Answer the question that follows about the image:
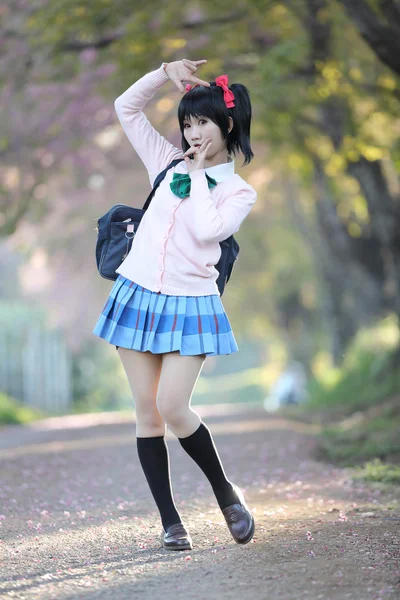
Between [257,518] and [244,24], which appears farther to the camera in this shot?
[244,24]

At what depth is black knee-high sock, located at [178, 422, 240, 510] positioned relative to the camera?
159 inches

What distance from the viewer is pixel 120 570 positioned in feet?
11.9

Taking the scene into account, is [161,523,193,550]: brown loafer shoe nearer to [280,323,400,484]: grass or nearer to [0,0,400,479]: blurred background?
[280,323,400,484]: grass

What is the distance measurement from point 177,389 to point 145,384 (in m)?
0.22

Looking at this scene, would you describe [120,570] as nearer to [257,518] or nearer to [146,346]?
[146,346]

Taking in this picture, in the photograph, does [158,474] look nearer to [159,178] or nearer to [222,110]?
[159,178]

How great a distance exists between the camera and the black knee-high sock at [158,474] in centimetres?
411

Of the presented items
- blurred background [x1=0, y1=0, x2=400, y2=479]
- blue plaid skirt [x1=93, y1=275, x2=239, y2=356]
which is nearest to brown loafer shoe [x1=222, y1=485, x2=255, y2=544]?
blue plaid skirt [x1=93, y1=275, x2=239, y2=356]

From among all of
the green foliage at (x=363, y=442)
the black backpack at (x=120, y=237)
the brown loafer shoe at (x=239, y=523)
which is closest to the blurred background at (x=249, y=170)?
the green foliage at (x=363, y=442)

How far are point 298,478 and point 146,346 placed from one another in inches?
121

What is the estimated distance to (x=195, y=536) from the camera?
4.34 metres

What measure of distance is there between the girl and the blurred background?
282cm

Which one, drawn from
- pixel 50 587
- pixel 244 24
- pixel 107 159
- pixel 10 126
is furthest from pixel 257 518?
pixel 107 159

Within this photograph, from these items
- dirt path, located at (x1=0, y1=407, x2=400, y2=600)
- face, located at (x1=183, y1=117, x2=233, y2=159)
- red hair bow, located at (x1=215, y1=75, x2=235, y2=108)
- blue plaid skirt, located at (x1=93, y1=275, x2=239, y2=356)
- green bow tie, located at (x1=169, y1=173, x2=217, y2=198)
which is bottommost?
dirt path, located at (x1=0, y1=407, x2=400, y2=600)
